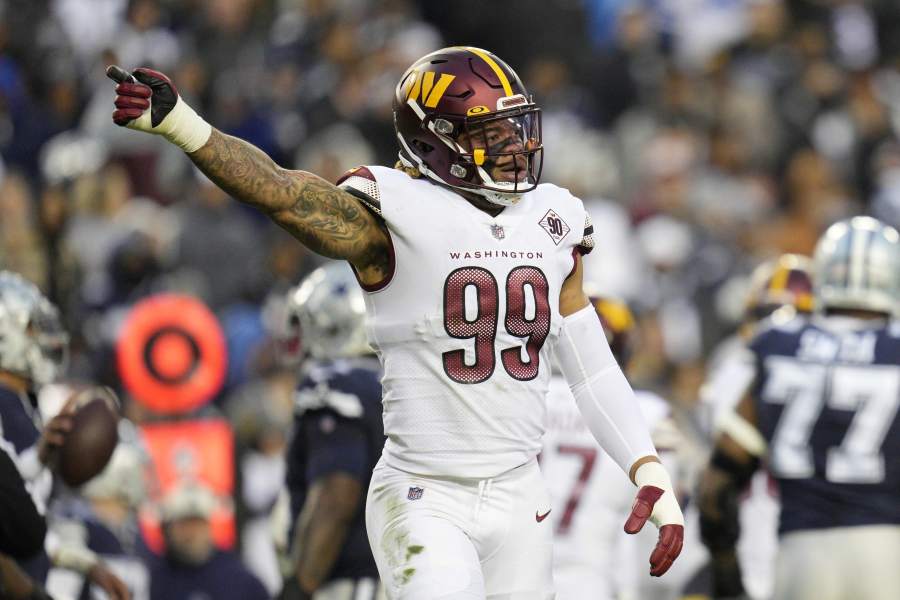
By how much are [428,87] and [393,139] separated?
8550 mm

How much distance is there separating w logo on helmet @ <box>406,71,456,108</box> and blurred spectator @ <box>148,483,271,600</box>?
4.02 metres

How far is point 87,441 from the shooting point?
558cm

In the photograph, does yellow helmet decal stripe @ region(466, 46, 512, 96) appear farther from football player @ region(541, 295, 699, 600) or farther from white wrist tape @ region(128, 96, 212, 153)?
football player @ region(541, 295, 699, 600)

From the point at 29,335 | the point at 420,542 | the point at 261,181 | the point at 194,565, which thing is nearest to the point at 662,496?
the point at 420,542

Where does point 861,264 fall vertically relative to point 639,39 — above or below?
below

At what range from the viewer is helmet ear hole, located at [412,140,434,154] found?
471 centimetres

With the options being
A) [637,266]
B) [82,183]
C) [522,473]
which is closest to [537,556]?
[522,473]

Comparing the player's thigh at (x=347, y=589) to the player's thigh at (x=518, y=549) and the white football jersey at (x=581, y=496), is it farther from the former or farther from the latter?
the player's thigh at (x=518, y=549)

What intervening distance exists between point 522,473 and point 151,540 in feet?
14.5

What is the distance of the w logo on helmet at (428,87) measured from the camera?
4680 millimetres

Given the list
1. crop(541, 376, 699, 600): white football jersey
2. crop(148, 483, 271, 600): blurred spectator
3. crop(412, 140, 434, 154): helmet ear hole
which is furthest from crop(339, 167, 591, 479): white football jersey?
crop(148, 483, 271, 600): blurred spectator

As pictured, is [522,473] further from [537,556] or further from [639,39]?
[639,39]

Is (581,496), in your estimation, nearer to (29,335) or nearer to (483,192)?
(483,192)

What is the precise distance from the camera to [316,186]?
4402mm
